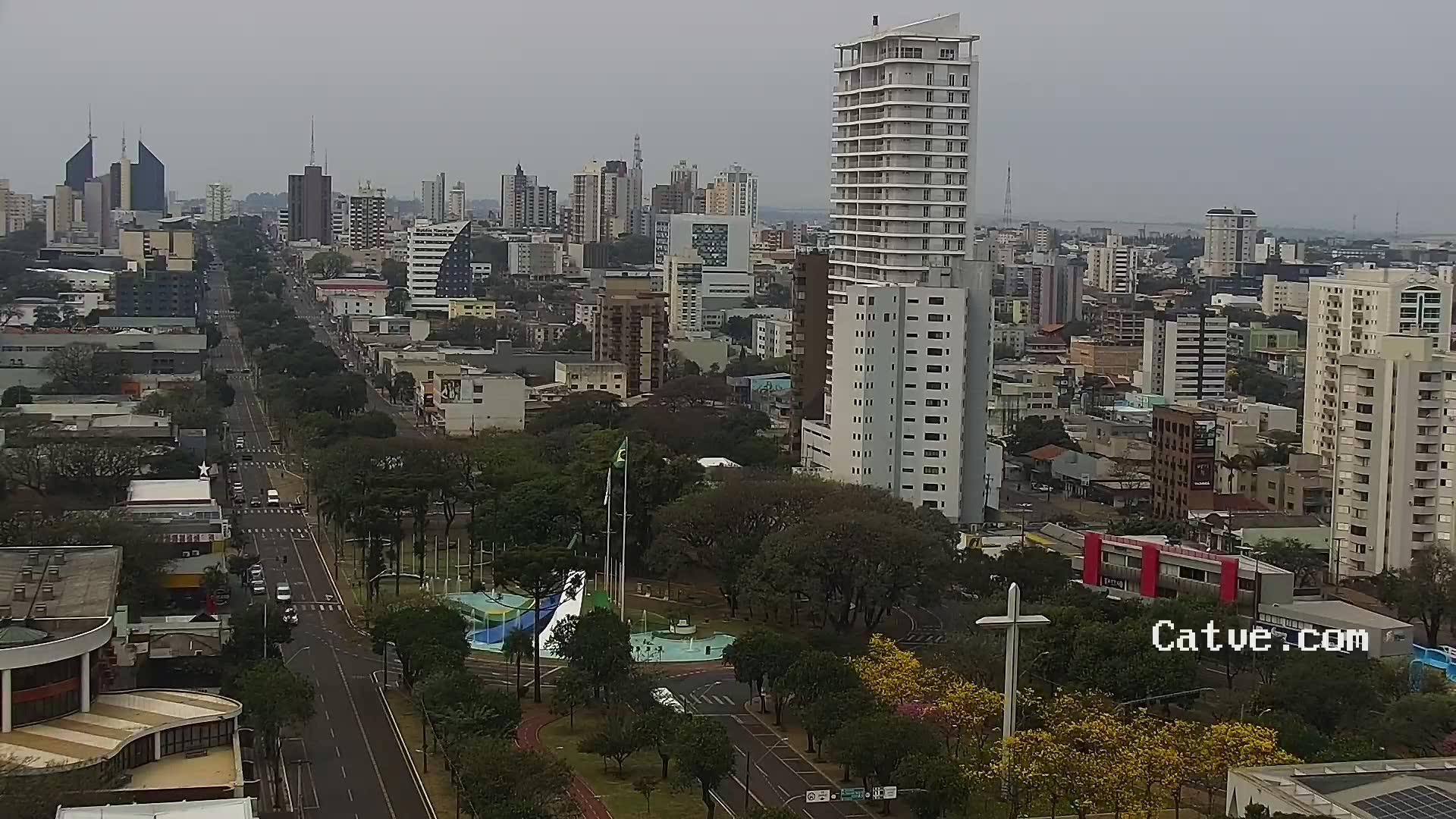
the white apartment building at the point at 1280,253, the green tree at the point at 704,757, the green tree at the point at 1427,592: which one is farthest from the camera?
the white apartment building at the point at 1280,253

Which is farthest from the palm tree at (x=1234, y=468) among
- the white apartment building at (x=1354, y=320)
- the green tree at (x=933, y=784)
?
the green tree at (x=933, y=784)

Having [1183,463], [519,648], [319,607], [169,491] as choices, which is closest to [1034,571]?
[519,648]

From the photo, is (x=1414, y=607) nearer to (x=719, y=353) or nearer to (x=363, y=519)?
(x=363, y=519)

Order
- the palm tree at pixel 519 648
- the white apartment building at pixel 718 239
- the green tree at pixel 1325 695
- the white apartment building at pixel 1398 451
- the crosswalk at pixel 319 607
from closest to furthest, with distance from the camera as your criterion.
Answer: the green tree at pixel 1325 695 → the palm tree at pixel 519 648 → the crosswalk at pixel 319 607 → the white apartment building at pixel 1398 451 → the white apartment building at pixel 718 239

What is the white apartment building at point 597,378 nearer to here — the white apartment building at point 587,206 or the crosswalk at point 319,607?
the crosswalk at point 319,607

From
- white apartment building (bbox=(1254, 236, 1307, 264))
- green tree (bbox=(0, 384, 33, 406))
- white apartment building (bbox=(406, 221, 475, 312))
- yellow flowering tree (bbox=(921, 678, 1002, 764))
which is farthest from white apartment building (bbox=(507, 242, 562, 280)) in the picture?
yellow flowering tree (bbox=(921, 678, 1002, 764))

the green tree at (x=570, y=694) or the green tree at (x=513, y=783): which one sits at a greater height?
the green tree at (x=513, y=783)

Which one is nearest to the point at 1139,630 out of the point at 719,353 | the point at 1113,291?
the point at 719,353

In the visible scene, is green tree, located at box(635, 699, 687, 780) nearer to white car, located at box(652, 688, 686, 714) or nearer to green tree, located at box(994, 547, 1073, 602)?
white car, located at box(652, 688, 686, 714)
